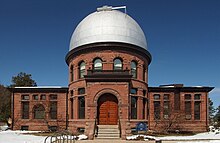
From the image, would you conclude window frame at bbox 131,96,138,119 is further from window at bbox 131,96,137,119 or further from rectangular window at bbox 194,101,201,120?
rectangular window at bbox 194,101,201,120

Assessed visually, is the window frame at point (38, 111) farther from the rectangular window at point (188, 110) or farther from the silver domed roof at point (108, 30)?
the rectangular window at point (188, 110)

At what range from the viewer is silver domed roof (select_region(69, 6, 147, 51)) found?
29609 mm

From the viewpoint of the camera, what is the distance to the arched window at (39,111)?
33688 mm

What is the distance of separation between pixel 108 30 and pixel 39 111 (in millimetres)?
13234

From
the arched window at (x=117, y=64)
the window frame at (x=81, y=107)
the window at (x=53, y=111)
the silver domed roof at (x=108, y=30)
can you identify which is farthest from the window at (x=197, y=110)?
the window at (x=53, y=111)

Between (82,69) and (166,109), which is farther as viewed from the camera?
(166,109)

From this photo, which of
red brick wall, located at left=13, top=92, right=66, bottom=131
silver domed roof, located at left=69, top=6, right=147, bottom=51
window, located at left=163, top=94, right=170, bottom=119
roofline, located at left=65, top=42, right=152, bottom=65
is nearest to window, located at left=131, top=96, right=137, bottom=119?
roofline, located at left=65, top=42, right=152, bottom=65

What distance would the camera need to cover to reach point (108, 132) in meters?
22.9

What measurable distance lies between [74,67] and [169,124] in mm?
12282

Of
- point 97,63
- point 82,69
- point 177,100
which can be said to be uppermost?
point 97,63

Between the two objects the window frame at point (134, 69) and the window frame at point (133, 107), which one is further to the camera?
the window frame at point (134, 69)

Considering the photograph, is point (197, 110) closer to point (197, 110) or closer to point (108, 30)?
point (197, 110)

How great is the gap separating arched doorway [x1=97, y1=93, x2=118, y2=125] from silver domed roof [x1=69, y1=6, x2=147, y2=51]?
676 centimetres

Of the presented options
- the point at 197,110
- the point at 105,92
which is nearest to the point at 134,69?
the point at 105,92
